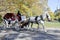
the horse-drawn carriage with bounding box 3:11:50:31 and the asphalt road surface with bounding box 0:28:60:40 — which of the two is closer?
the asphalt road surface with bounding box 0:28:60:40

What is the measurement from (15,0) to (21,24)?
2.78 m

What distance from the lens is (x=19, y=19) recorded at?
22.2 meters

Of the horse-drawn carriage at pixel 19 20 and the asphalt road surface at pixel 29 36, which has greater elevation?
the horse-drawn carriage at pixel 19 20

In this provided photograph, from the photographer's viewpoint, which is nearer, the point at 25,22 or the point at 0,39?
the point at 0,39

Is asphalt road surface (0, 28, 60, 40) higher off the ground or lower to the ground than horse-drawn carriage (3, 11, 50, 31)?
lower

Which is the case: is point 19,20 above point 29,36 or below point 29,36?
above

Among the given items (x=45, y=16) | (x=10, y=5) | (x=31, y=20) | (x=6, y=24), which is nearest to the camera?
(x=45, y=16)

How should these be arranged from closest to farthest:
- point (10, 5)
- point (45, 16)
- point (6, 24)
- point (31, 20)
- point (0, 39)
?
point (0, 39) → point (45, 16) → point (31, 20) → point (10, 5) → point (6, 24)

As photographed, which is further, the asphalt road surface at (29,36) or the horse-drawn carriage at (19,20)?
the horse-drawn carriage at (19,20)

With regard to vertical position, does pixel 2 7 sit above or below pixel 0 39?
above

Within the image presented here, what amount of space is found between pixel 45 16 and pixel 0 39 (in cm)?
1014

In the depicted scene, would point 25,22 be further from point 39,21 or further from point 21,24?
point 39,21

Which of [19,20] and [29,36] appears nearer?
[29,36]

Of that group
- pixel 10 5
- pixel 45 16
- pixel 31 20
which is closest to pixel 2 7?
pixel 10 5
